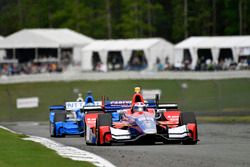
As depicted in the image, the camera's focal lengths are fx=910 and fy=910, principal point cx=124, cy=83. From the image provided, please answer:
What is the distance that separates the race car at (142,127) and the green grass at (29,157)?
2165 mm

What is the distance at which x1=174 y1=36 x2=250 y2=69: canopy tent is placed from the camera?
2462 inches

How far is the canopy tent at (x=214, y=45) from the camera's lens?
6253 centimetres

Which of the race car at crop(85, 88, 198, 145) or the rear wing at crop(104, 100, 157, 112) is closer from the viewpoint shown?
the race car at crop(85, 88, 198, 145)

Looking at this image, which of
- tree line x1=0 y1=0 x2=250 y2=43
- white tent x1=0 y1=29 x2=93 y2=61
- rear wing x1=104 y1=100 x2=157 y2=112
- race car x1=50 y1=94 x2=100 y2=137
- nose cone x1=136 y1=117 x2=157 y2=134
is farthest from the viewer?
tree line x1=0 y1=0 x2=250 y2=43

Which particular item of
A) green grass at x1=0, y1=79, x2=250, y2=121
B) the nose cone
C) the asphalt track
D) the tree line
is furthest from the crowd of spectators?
the asphalt track

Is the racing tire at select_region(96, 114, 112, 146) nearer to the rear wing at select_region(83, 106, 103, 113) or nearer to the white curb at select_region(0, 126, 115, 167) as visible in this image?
the white curb at select_region(0, 126, 115, 167)

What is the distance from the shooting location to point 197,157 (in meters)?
14.9

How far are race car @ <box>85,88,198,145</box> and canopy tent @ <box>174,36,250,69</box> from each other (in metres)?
42.4

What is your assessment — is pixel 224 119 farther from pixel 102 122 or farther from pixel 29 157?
pixel 29 157

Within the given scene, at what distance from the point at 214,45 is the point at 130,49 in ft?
24.2

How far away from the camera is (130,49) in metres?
69.3

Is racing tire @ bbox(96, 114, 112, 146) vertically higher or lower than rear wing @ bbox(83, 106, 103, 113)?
lower

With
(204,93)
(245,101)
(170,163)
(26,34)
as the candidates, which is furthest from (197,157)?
(26,34)

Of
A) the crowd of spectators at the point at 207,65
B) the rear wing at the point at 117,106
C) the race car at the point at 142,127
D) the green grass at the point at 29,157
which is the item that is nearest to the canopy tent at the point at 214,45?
the crowd of spectators at the point at 207,65
